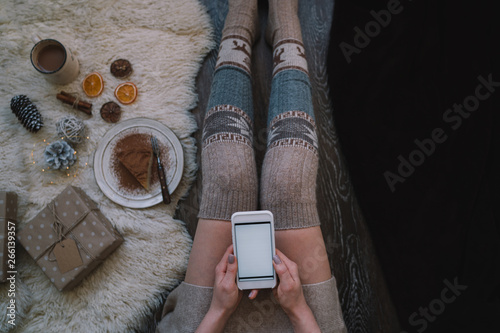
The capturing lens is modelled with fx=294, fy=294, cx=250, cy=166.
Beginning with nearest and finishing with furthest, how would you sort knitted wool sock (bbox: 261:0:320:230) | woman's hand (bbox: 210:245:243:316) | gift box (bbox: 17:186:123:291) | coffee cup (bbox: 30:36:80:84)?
woman's hand (bbox: 210:245:243:316), knitted wool sock (bbox: 261:0:320:230), gift box (bbox: 17:186:123:291), coffee cup (bbox: 30:36:80:84)

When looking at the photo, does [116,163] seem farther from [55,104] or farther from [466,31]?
[466,31]

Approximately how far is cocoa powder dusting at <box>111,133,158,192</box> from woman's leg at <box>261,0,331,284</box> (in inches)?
14.2

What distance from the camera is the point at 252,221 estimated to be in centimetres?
64

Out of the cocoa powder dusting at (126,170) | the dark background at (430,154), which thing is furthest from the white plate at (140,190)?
the dark background at (430,154)

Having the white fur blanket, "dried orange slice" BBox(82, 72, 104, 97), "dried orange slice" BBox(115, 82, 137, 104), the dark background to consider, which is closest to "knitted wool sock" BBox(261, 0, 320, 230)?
the dark background

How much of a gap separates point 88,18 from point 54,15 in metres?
0.12

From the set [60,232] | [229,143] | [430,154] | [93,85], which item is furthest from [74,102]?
[430,154]

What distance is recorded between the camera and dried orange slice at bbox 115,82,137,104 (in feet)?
3.26

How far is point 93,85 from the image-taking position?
1004mm

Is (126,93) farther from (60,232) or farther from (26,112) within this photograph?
(60,232)

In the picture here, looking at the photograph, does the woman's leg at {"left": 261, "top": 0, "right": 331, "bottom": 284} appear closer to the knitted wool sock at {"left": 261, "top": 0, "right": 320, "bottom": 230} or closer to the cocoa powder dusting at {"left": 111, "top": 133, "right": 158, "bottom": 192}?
the knitted wool sock at {"left": 261, "top": 0, "right": 320, "bottom": 230}

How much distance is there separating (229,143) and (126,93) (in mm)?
481

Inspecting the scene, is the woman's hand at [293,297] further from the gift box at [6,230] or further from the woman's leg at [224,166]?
the gift box at [6,230]

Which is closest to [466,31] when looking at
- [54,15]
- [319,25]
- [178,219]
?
[319,25]
